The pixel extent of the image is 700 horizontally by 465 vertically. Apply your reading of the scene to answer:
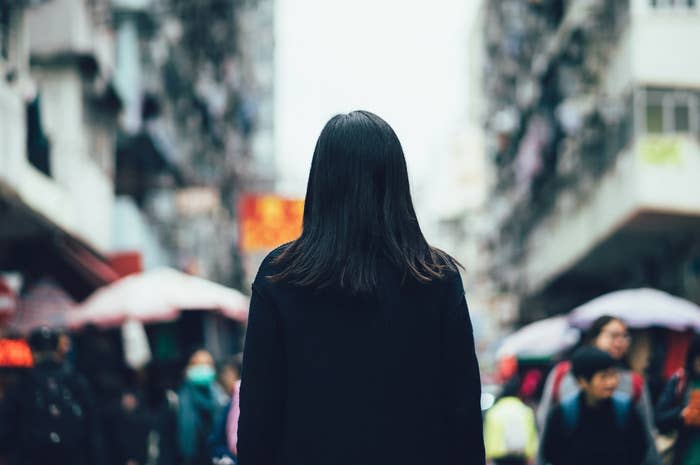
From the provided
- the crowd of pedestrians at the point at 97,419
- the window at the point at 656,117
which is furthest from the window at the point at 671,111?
the crowd of pedestrians at the point at 97,419

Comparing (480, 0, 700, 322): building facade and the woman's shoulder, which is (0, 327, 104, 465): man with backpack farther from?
(480, 0, 700, 322): building facade

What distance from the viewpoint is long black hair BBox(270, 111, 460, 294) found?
2877 millimetres

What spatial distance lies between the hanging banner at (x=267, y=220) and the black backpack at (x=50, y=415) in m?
21.5

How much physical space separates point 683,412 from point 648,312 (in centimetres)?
458

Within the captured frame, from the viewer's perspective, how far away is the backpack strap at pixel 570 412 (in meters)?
6.02

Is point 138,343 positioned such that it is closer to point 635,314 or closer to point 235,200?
point 635,314

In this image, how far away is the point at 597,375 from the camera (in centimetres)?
599

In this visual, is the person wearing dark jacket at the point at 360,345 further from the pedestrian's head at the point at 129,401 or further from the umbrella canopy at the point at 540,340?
the umbrella canopy at the point at 540,340

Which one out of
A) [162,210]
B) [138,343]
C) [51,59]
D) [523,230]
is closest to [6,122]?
[138,343]

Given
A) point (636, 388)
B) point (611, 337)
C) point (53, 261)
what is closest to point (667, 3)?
point (53, 261)

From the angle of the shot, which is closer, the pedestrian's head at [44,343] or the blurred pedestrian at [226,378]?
the pedestrian's head at [44,343]

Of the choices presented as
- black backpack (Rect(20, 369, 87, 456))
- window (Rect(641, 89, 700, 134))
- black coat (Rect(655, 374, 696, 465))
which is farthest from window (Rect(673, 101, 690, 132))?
black backpack (Rect(20, 369, 87, 456))

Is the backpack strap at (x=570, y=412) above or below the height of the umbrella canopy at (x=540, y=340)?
above

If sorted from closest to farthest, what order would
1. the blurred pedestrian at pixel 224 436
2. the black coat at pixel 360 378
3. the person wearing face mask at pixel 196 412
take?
the black coat at pixel 360 378, the blurred pedestrian at pixel 224 436, the person wearing face mask at pixel 196 412
